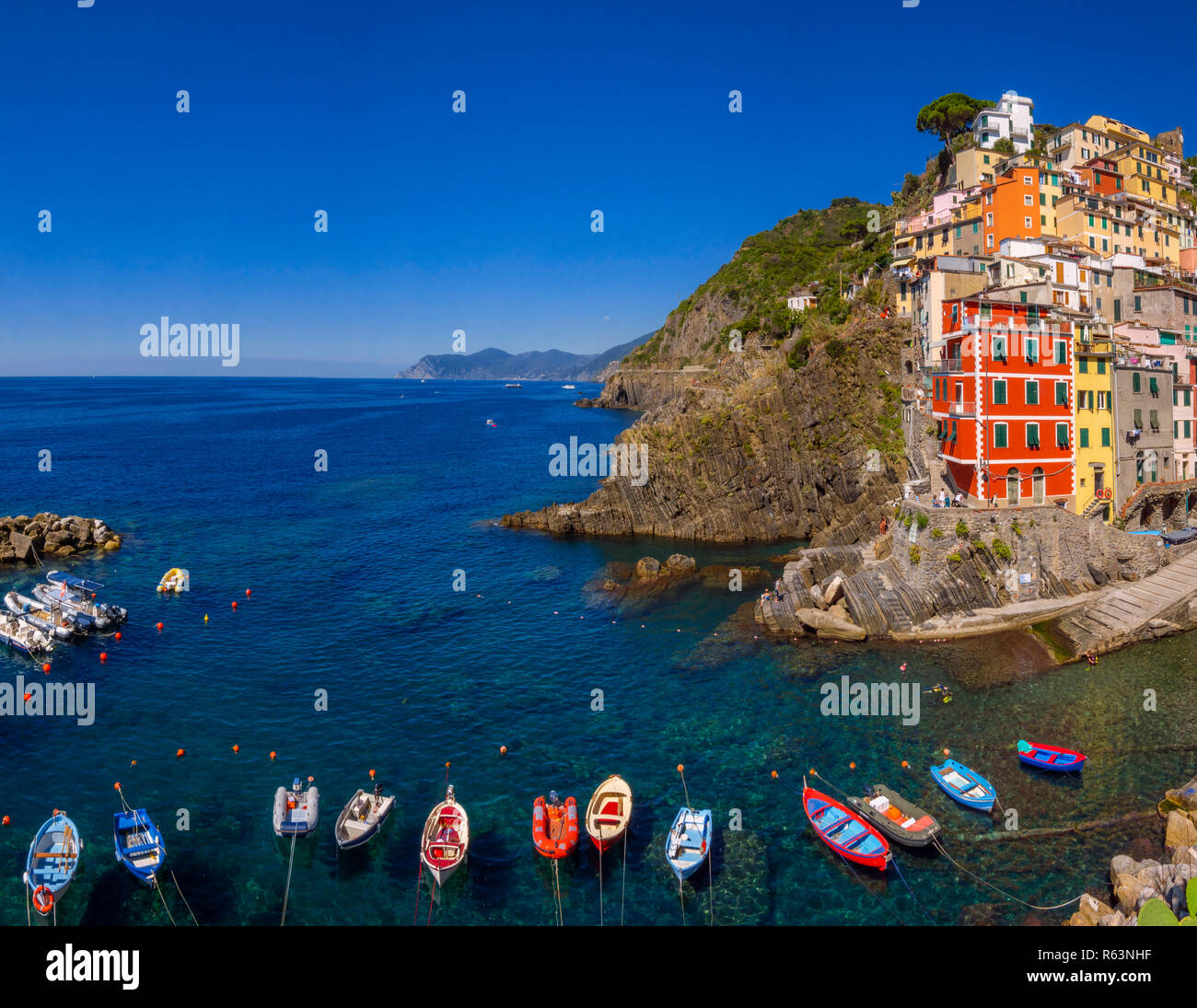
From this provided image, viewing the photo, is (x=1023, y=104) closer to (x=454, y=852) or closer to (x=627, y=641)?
(x=627, y=641)

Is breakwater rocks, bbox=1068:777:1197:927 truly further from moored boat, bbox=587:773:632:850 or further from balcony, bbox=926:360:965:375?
balcony, bbox=926:360:965:375

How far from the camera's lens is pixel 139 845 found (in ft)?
86.3

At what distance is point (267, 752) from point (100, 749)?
7.98 metres

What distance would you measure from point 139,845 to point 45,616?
30.1 m

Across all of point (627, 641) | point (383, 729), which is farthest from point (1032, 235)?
point (383, 729)

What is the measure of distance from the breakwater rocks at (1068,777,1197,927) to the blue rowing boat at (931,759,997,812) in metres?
4.32

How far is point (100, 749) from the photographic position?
3441 cm

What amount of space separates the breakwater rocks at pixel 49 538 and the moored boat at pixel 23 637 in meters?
20.8

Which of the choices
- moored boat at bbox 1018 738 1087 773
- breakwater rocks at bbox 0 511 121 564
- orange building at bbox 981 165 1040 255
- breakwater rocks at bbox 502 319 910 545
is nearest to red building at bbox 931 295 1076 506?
breakwater rocks at bbox 502 319 910 545

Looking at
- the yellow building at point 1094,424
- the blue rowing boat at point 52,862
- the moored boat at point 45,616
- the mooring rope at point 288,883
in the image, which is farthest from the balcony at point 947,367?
the moored boat at point 45,616

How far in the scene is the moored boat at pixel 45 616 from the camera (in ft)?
152

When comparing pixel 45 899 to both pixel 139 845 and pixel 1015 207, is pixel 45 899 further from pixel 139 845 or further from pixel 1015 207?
pixel 1015 207

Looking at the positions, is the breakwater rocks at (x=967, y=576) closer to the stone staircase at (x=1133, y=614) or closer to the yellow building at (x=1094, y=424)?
the stone staircase at (x=1133, y=614)

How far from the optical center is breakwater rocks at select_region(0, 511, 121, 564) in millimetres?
63906
